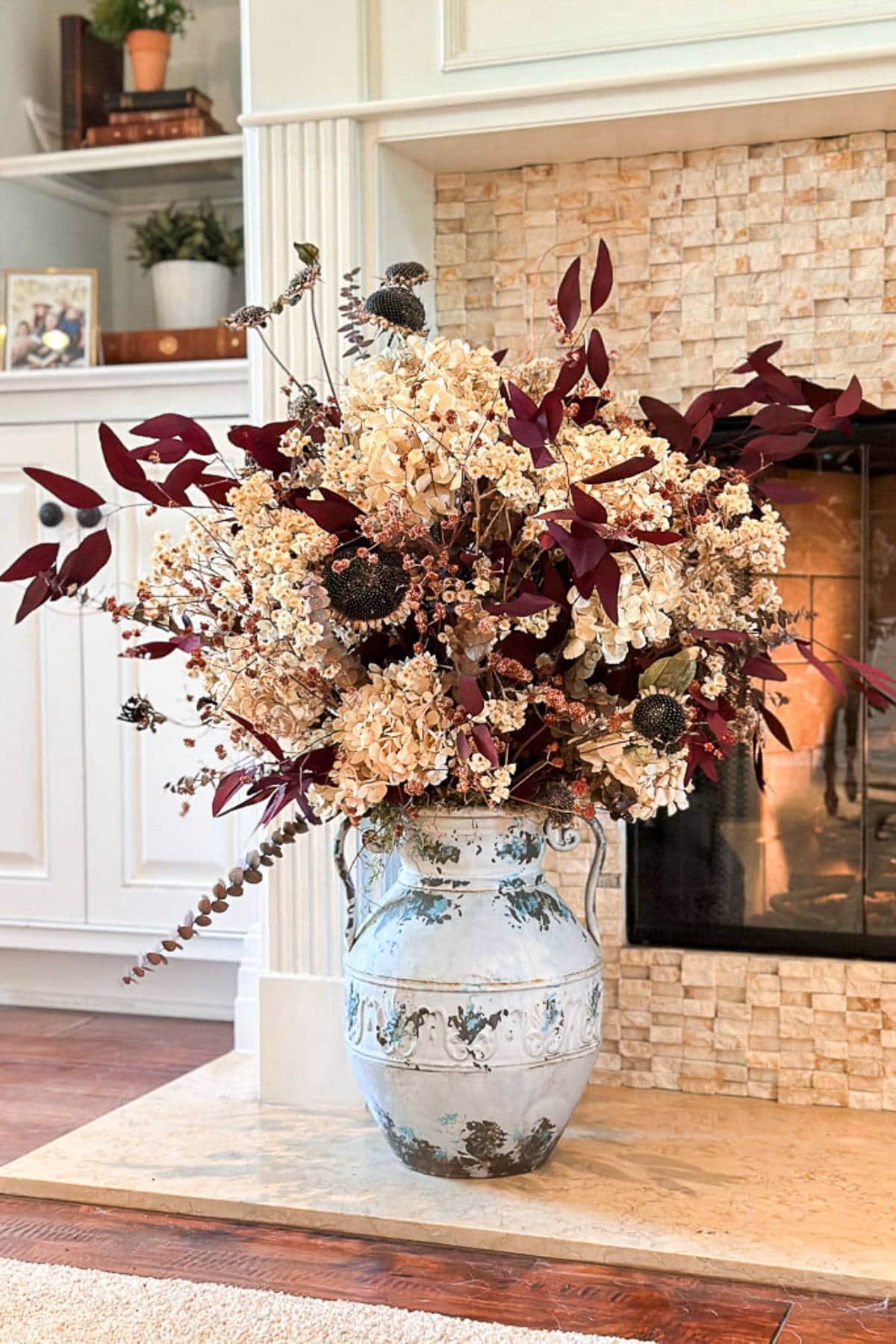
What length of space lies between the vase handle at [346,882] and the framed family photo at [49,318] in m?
1.36

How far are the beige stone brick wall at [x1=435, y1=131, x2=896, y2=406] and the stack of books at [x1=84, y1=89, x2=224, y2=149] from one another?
2.50 ft

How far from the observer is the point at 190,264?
3.01 m

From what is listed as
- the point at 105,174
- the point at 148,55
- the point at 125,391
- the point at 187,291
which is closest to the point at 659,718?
the point at 125,391

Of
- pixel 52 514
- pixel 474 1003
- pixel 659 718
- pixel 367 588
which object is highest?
pixel 52 514

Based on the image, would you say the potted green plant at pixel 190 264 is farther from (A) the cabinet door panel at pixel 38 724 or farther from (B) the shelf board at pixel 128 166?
(A) the cabinet door panel at pixel 38 724

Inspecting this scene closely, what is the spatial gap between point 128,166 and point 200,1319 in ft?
7.11

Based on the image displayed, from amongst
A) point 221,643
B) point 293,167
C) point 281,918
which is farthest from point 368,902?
point 293,167

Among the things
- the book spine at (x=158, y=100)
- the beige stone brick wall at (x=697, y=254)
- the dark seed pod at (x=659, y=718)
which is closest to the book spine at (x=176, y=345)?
the book spine at (x=158, y=100)

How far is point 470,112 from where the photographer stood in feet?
7.36

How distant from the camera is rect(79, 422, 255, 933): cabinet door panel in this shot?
283cm

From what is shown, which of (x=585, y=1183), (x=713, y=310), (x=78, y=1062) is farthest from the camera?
(x=78, y=1062)

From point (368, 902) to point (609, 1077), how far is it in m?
0.53

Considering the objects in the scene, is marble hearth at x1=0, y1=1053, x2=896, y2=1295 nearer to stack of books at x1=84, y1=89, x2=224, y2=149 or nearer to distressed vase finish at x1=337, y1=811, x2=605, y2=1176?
distressed vase finish at x1=337, y1=811, x2=605, y2=1176

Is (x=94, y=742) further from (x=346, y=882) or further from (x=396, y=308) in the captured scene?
(x=396, y=308)
